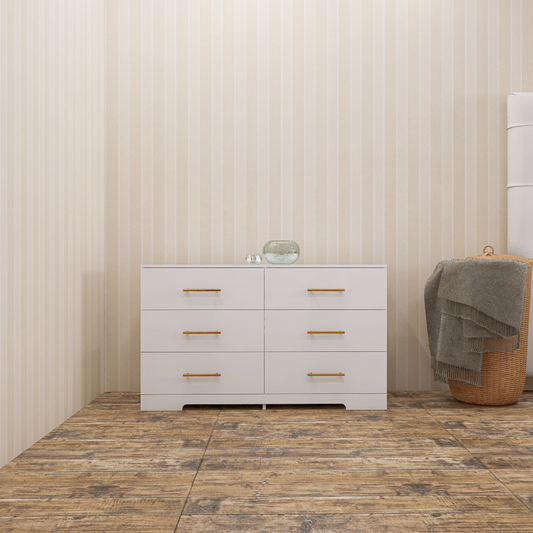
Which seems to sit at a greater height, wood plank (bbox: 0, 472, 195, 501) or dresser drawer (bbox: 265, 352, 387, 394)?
dresser drawer (bbox: 265, 352, 387, 394)

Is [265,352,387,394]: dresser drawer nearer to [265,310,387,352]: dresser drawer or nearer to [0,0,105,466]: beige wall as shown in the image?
[265,310,387,352]: dresser drawer

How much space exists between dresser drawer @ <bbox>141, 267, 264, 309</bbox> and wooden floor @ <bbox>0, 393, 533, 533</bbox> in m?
0.50

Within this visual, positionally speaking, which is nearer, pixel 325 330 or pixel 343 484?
pixel 343 484

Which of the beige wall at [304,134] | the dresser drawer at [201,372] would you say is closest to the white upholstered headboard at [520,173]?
the beige wall at [304,134]

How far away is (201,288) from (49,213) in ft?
2.38

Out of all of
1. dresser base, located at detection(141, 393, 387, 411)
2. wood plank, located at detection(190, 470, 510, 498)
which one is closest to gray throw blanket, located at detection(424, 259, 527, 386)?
dresser base, located at detection(141, 393, 387, 411)

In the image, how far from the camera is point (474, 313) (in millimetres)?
2236

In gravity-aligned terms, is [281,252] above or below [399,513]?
above

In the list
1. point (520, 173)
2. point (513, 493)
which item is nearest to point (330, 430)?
point (513, 493)

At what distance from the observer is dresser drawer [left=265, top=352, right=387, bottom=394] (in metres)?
2.35

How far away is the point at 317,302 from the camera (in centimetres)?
235

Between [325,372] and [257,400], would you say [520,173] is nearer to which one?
[325,372]

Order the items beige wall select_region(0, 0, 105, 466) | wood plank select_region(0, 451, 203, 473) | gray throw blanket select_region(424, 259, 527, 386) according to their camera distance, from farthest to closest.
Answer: gray throw blanket select_region(424, 259, 527, 386) → beige wall select_region(0, 0, 105, 466) → wood plank select_region(0, 451, 203, 473)

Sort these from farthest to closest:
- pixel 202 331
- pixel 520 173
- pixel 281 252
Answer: pixel 520 173, pixel 281 252, pixel 202 331
